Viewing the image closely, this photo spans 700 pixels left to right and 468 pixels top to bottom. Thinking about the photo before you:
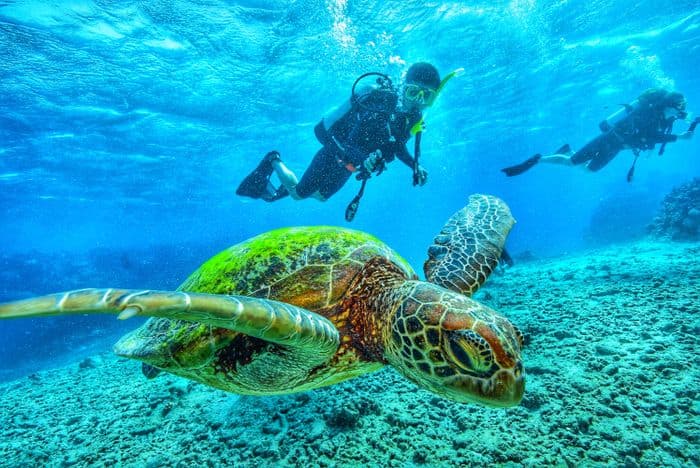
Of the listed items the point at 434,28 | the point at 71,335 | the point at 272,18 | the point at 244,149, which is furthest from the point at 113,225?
the point at 434,28

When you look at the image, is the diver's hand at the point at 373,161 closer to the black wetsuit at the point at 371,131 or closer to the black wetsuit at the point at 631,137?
the black wetsuit at the point at 371,131

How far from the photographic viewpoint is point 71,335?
49.8ft

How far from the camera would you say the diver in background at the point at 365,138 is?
7.05 m

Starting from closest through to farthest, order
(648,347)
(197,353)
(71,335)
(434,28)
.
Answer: (197,353) < (648,347) < (434,28) < (71,335)

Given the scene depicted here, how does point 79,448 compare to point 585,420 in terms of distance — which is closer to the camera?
point 585,420

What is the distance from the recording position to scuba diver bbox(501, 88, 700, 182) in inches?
407

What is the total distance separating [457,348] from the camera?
5.39 ft

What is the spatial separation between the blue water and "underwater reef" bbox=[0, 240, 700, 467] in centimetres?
1155

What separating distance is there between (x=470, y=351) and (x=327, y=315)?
44.9 inches

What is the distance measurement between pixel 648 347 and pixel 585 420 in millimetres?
1516

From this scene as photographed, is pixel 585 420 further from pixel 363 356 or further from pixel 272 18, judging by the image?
pixel 272 18

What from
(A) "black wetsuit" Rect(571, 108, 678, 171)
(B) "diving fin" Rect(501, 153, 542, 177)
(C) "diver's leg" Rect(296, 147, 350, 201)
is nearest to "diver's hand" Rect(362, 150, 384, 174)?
(C) "diver's leg" Rect(296, 147, 350, 201)

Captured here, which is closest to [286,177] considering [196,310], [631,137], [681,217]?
[196,310]

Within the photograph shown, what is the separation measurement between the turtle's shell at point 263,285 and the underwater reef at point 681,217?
12848mm
